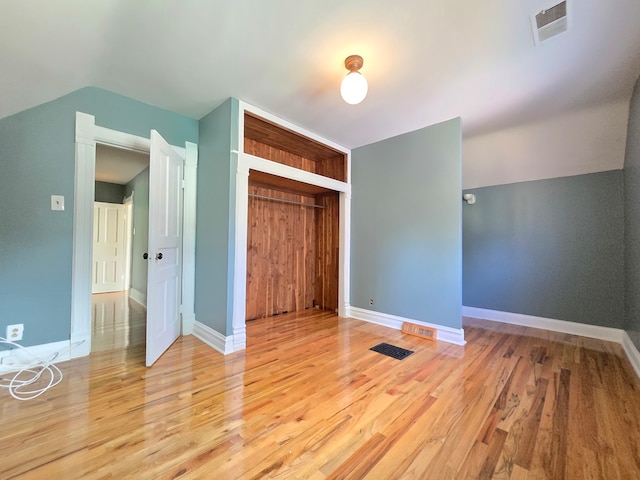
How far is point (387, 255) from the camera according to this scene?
11.1 ft

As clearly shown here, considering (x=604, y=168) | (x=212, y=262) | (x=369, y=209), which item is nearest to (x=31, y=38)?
(x=212, y=262)

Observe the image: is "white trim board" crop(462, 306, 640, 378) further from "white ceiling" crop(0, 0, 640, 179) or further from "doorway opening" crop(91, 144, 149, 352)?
"doorway opening" crop(91, 144, 149, 352)

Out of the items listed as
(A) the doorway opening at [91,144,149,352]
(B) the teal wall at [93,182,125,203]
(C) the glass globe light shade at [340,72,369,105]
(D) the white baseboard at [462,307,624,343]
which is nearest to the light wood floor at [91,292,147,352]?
(A) the doorway opening at [91,144,149,352]

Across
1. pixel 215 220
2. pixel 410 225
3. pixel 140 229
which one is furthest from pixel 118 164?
pixel 410 225

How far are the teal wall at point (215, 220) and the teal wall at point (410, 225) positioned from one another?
185cm

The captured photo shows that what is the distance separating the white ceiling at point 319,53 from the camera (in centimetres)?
155

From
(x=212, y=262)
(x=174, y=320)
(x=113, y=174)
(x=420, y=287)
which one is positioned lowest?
(x=174, y=320)

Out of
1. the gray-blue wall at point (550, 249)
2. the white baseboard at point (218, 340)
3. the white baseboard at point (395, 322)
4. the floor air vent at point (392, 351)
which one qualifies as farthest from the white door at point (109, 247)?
the gray-blue wall at point (550, 249)

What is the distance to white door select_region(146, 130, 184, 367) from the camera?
2160mm

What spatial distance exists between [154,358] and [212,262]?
95 cm

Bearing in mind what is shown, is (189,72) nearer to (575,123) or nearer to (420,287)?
(420,287)

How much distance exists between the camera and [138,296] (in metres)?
4.61

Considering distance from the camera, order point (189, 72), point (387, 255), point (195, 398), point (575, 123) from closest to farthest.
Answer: point (195, 398) → point (189, 72) → point (575, 123) → point (387, 255)

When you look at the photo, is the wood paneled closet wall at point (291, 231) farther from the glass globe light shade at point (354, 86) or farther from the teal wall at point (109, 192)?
the teal wall at point (109, 192)
